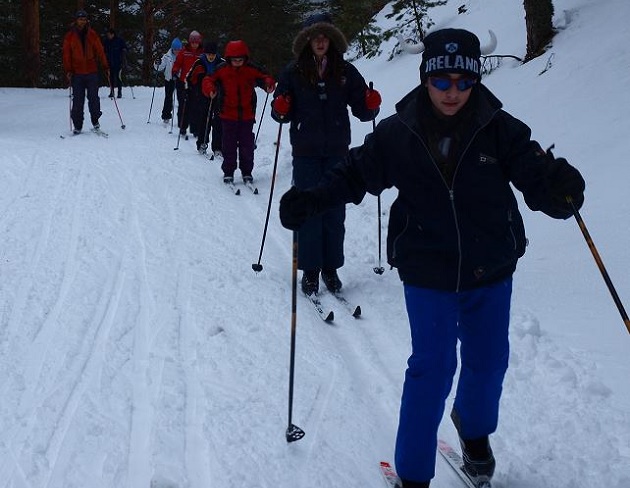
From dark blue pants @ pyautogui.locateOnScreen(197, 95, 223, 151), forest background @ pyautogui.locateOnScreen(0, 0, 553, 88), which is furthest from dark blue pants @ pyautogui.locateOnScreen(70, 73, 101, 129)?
forest background @ pyautogui.locateOnScreen(0, 0, 553, 88)

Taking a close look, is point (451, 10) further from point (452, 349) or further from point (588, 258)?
point (452, 349)

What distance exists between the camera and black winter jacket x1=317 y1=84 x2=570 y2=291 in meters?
2.56

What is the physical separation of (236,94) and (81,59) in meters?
4.75

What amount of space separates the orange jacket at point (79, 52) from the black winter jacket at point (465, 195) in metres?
11.1

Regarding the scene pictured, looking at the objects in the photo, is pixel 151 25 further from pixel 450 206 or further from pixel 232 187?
pixel 450 206

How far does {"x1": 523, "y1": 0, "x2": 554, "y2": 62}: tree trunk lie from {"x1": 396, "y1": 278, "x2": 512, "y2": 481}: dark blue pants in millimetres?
8809

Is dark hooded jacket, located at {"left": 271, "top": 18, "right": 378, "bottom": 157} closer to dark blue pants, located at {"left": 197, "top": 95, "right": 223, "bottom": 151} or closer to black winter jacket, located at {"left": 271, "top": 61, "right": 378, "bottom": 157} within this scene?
black winter jacket, located at {"left": 271, "top": 61, "right": 378, "bottom": 157}

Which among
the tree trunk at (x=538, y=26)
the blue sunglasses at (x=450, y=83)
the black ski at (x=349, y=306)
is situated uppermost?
the tree trunk at (x=538, y=26)

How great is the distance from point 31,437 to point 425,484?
77.8 inches

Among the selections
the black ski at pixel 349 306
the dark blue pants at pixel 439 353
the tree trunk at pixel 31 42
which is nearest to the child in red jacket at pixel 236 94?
the black ski at pixel 349 306

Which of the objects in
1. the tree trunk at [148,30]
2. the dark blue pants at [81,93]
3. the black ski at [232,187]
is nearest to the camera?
the black ski at [232,187]

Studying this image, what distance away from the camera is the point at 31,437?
11.0 ft

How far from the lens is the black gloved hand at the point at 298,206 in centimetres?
292

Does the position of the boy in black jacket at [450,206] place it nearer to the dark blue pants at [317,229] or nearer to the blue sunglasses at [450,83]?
the blue sunglasses at [450,83]
